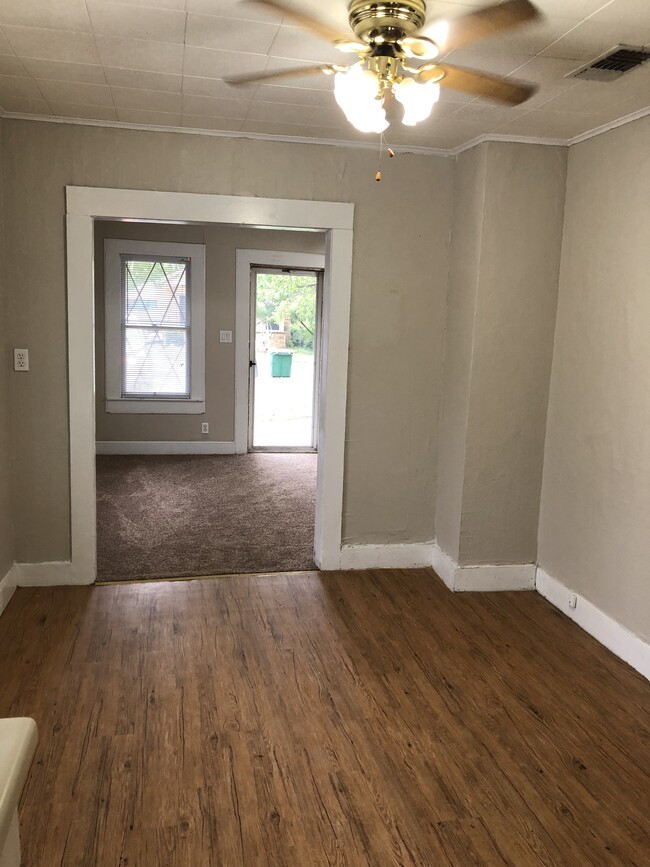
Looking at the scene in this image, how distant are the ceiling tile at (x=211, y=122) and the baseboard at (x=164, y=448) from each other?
421 cm

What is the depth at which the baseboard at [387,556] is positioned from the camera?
163 inches

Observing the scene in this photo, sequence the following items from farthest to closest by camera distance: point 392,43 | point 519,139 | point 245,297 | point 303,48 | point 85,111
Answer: point 245,297 → point 519,139 → point 85,111 → point 303,48 → point 392,43

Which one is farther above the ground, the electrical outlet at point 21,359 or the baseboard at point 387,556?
the electrical outlet at point 21,359

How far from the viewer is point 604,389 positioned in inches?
131

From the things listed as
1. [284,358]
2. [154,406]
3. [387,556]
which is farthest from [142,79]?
[284,358]

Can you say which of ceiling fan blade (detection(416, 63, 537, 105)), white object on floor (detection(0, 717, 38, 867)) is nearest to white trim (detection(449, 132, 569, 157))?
ceiling fan blade (detection(416, 63, 537, 105))

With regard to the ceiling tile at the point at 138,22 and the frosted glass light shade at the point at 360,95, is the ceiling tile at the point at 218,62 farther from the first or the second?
the frosted glass light shade at the point at 360,95

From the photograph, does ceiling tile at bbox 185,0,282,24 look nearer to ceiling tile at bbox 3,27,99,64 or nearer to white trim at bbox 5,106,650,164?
ceiling tile at bbox 3,27,99,64

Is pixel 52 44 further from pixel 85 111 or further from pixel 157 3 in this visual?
pixel 85 111

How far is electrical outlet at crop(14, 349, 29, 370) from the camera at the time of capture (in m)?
3.58

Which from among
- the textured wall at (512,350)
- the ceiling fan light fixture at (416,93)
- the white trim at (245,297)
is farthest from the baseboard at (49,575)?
the white trim at (245,297)

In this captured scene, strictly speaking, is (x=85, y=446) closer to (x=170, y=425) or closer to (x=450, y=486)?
(x=450, y=486)

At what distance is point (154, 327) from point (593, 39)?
546 cm

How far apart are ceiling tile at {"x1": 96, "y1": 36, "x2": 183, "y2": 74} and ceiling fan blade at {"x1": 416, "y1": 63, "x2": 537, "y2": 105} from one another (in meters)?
0.96
